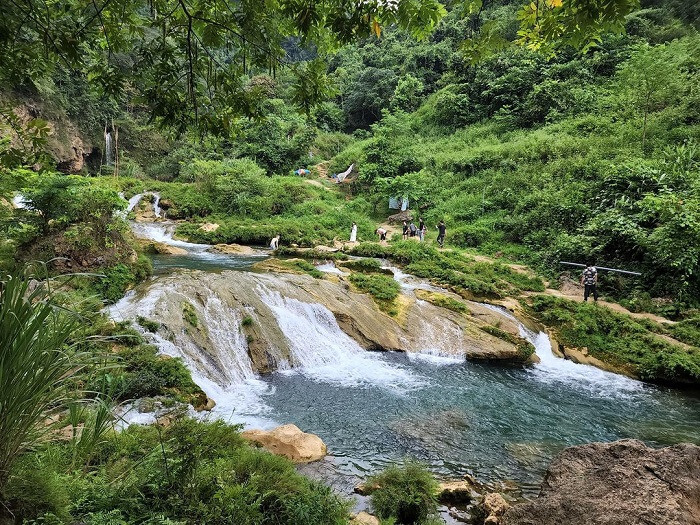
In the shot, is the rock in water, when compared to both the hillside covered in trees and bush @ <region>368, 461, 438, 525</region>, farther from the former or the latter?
the hillside covered in trees

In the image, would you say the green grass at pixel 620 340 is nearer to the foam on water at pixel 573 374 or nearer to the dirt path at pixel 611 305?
the foam on water at pixel 573 374

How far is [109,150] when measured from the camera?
1232 inches

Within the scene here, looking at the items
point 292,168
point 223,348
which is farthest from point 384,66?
point 223,348

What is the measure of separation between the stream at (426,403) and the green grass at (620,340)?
1.51 ft

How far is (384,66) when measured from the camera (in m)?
42.9

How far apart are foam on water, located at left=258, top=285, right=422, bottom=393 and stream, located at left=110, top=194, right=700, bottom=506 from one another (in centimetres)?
3

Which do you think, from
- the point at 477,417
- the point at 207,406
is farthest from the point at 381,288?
the point at 207,406

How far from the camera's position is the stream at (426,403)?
6.31 metres

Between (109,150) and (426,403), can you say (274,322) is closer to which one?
(426,403)

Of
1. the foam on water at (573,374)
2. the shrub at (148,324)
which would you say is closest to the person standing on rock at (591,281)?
the foam on water at (573,374)

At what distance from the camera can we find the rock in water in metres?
3.63

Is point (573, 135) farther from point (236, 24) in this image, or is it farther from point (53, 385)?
point (53, 385)

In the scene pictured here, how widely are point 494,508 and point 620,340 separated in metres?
8.31

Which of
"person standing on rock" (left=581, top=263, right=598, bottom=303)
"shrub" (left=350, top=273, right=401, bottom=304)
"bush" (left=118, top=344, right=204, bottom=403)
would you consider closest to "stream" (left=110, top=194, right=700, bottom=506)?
"bush" (left=118, top=344, right=204, bottom=403)
